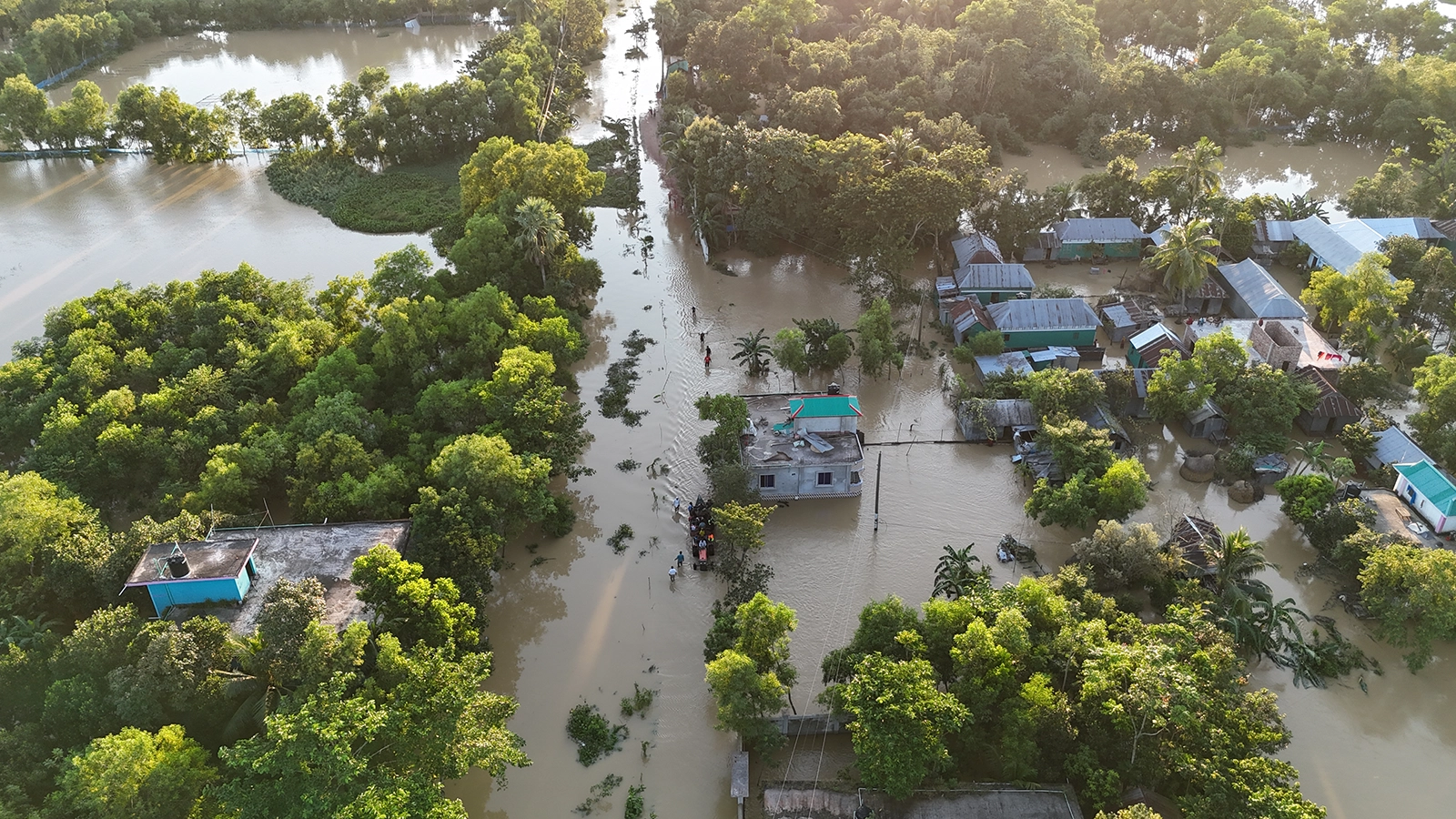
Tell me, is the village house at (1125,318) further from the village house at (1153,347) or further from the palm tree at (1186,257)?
the palm tree at (1186,257)

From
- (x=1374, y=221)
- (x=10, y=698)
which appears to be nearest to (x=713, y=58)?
(x=1374, y=221)

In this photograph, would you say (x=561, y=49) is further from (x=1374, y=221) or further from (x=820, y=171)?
(x=1374, y=221)

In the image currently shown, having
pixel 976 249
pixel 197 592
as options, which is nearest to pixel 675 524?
pixel 197 592

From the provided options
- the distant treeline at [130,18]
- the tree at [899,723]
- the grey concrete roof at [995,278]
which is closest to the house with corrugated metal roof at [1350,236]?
the grey concrete roof at [995,278]

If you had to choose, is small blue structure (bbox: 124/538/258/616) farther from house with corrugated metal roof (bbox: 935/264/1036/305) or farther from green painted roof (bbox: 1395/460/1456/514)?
green painted roof (bbox: 1395/460/1456/514)

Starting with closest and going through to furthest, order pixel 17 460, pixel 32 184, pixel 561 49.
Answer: pixel 17 460 → pixel 32 184 → pixel 561 49

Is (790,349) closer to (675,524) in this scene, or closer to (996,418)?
(996,418)

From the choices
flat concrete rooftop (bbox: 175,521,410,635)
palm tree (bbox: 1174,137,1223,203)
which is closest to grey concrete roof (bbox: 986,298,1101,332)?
palm tree (bbox: 1174,137,1223,203)
